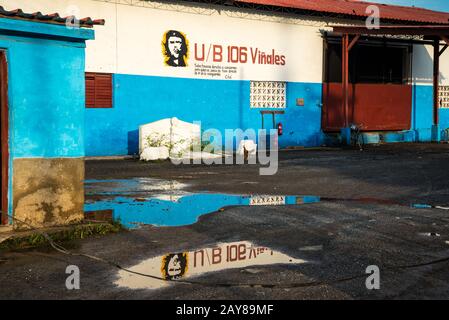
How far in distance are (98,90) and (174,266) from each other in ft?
46.4

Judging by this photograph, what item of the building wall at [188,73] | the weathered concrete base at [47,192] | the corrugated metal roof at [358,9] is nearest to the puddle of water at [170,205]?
the weathered concrete base at [47,192]

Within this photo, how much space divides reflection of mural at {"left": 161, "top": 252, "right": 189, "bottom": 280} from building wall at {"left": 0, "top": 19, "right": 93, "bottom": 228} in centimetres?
204

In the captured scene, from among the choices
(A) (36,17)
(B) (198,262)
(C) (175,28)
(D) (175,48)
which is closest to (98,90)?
(D) (175,48)

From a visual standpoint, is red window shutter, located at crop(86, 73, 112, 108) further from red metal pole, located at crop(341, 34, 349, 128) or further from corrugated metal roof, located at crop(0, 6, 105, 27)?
corrugated metal roof, located at crop(0, 6, 105, 27)

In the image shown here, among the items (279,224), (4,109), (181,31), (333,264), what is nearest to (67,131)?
(4,109)

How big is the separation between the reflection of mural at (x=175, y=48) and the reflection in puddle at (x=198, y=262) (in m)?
14.4

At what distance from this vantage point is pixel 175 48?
20328 millimetres

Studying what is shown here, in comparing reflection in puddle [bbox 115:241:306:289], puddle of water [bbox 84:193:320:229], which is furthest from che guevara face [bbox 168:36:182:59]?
reflection in puddle [bbox 115:241:306:289]

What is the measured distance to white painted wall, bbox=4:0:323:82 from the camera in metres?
18.7

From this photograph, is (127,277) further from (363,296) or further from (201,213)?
(201,213)

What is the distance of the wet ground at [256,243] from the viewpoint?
503 cm

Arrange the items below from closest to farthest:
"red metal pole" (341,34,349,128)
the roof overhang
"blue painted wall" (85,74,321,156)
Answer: "blue painted wall" (85,74,321,156) < the roof overhang < "red metal pole" (341,34,349,128)

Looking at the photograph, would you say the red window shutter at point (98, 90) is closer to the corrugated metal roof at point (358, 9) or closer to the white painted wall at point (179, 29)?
the white painted wall at point (179, 29)
